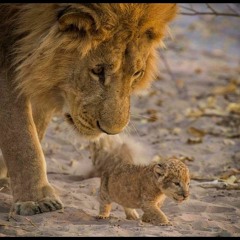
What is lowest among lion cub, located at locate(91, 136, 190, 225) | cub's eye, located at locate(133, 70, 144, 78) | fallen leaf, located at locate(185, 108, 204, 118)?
fallen leaf, located at locate(185, 108, 204, 118)

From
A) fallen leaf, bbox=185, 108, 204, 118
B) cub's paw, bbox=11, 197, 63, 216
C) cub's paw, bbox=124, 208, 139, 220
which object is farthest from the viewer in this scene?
fallen leaf, bbox=185, 108, 204, 118

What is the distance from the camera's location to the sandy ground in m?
4.01

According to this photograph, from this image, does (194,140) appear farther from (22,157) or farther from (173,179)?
(22,157)

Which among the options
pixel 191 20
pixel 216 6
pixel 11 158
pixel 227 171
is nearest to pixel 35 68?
pixel 11 158

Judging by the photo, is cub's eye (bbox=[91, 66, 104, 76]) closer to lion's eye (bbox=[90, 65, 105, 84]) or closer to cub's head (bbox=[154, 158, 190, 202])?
lion's eye (bbox=[90, 65, 105, 84])

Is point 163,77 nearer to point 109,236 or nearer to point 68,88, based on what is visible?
point 68,88

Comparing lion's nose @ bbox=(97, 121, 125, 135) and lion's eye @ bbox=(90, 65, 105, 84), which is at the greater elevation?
lion's eye @ bbox=(90, 65, 105, 84)

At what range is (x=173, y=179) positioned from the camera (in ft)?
13.7

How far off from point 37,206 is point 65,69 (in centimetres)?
82

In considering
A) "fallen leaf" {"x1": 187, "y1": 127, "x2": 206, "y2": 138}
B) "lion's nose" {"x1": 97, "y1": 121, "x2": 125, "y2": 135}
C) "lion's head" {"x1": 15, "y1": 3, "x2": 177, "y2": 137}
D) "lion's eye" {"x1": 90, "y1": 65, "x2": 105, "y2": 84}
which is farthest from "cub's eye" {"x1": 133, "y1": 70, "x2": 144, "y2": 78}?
"fallen leaf" {"x1": 187, "y1": 127, "x2": 206, "y2": 138}

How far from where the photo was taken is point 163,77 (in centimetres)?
984

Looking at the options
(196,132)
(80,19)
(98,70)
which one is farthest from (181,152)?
(80,19)

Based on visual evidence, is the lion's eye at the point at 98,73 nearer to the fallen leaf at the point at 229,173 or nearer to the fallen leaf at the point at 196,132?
the fallen leaf at the point at 229,173

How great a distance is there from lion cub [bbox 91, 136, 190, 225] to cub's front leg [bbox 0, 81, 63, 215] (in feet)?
1.18
